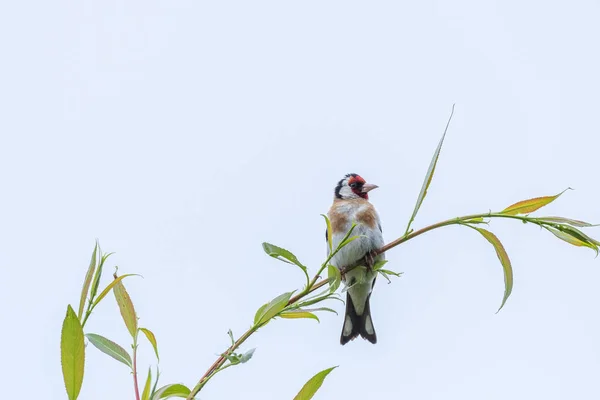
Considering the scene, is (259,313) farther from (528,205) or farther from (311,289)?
(528,205)

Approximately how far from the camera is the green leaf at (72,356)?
1257mm

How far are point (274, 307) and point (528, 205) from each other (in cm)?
61

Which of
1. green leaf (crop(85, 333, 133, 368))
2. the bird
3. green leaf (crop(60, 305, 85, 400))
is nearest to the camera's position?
green leaf (crop(60, 305, 85, 400))

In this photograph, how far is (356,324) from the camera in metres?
5.28

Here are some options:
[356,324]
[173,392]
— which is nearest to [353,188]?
[356,324]

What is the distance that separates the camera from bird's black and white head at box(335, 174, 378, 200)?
5.55 metres

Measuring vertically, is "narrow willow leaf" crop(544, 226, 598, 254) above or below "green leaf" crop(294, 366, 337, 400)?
above

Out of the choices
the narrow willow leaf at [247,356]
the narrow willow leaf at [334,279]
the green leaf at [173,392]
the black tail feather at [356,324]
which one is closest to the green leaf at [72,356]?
the green leaf at [173,392]

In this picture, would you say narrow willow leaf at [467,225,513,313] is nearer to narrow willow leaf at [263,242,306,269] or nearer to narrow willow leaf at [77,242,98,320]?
narrow willow leaf at [263,242,306,269]

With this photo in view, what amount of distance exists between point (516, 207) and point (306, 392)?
0.62m

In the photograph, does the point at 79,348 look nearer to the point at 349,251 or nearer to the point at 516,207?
the point at 516,207

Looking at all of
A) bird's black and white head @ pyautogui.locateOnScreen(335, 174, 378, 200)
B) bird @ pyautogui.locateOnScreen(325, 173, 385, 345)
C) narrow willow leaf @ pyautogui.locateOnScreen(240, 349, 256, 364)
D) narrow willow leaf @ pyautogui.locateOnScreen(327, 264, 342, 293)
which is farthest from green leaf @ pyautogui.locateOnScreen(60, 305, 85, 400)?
bird's black and white head @ pyautogui.locateOnScreen(335, 174, 378, 200)

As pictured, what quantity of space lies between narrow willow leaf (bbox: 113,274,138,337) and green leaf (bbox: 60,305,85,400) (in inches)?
10.3

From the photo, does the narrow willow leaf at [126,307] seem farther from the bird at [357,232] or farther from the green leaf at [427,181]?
the bird at [357,232]
